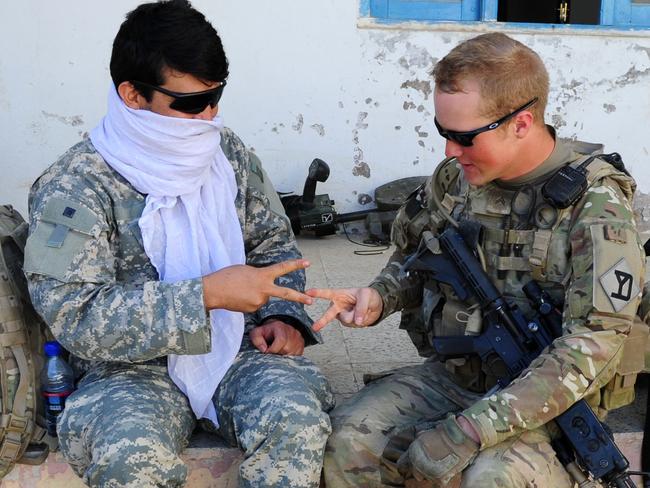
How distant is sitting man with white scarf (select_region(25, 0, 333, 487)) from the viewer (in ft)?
8.07

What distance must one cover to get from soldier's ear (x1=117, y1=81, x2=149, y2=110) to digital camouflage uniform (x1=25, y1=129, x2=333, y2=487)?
7.9 inches

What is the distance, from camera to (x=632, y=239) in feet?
7.82

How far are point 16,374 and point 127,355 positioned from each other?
459 millimetres

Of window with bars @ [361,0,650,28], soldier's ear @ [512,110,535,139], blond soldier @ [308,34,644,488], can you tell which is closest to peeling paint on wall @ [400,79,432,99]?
window with bars @ [361,0,650,28]

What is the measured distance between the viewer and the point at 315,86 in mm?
6016

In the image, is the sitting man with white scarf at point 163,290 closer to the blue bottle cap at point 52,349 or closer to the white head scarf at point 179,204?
the white head scarf at point 179,204

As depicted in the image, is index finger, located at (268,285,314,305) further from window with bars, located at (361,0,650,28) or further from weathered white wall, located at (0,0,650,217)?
window with bars, located at (361,0,650,28)

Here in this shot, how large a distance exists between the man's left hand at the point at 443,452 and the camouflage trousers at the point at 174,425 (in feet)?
1.05

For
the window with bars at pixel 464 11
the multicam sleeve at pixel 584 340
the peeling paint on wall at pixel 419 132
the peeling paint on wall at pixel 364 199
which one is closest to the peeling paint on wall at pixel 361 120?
the peeling paint on wall at pixel 419 132

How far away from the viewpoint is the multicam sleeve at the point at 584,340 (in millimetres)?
2295

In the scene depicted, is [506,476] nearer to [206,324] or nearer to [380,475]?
[380,475]

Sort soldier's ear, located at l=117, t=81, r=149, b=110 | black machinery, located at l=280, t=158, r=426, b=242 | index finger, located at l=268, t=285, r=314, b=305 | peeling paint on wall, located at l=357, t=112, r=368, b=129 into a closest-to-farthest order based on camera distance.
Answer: index finger, located at l=268, t=285, r=314, b=305
soldier's ear, located at l=117, t=81, r=149, b=110
black machinery, located at l=280, t=158, r=426, b=242
peeling paint on wall, located at l=357, t=112, r=368, b=129

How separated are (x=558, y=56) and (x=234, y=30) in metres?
2.26

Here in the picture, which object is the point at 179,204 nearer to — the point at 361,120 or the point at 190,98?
the point at 190,98
